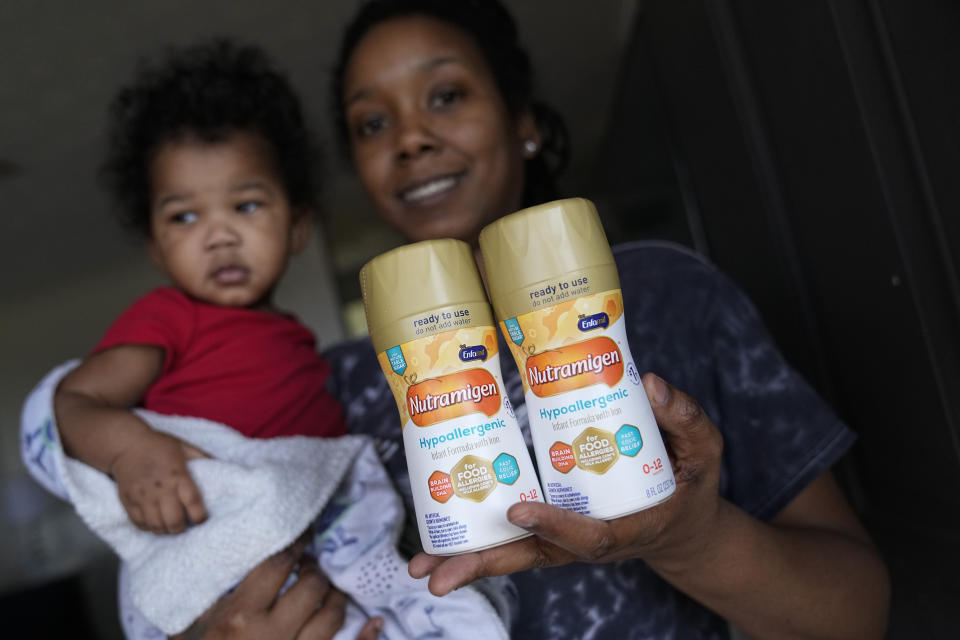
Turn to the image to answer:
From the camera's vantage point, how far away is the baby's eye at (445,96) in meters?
1.16

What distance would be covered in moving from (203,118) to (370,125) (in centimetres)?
29

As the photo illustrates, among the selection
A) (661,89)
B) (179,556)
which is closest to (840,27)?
(179,556)

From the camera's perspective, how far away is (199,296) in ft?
3.83

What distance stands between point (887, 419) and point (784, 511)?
1.12 ft

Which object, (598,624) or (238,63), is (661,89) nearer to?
(238,63)

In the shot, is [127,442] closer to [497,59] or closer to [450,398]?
[450,398]

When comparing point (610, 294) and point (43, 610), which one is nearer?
point (610, 294)

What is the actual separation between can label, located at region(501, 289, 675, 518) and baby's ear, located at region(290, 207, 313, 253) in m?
0.86

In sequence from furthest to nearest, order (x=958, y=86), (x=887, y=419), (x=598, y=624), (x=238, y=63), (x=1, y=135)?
(x=1, y=135), (x=238, y=63), (x=887, y=419), (x=598, y=624), (x=958, y=86)

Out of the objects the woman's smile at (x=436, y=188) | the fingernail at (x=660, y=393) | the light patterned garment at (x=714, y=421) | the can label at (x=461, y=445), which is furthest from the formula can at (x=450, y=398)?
the woman's smile at (x=436, y=188)

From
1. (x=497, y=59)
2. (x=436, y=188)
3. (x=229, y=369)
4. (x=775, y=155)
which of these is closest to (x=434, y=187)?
(x=436, y=188)

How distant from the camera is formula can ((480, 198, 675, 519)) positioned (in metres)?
0.57

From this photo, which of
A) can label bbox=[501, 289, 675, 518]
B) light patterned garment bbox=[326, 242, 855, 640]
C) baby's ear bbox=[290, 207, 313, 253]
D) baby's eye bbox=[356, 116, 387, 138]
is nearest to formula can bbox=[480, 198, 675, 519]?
can label bbox=[501, 289, 675, 518]

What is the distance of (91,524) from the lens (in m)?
0.93
